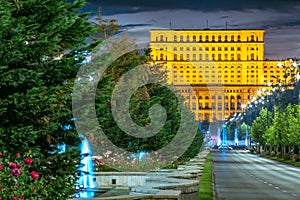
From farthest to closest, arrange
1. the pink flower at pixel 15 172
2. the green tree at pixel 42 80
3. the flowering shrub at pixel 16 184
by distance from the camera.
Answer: the green tree at pixel 42 80, the pink flower at pixel 15 172, the flowering shrub at pixel 16 184

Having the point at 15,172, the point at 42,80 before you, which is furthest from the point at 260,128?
the point at 15,172

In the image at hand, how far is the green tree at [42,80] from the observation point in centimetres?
1503

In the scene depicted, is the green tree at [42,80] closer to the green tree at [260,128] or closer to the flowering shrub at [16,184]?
the flowering shrub at [16,184]

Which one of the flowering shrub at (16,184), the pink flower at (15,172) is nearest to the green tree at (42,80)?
the flowering shrub at (16,184)

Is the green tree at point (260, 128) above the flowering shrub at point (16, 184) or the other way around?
above

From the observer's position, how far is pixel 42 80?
1583 centimetres

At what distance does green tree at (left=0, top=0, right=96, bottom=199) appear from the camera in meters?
15.0

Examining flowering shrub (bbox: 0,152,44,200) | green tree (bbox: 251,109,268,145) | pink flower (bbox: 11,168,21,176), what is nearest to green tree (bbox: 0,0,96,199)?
flowering shrub (bbox: 0,152,44,200)

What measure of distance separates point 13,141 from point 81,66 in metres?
2.46

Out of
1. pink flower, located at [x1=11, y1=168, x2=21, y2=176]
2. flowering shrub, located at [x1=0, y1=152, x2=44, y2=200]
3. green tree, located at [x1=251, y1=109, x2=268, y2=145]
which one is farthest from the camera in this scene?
green tree, located at [x1=251, y1=109, x2=268, y2=145]

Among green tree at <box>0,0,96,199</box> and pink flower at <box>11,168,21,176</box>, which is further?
green tree at <box>0,0,96,199</box>

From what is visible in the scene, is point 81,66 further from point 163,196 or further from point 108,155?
point 108,155

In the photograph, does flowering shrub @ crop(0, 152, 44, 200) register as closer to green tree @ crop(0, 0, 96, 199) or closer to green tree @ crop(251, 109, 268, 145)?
green tree @ crop(0, 0, 96, 199)

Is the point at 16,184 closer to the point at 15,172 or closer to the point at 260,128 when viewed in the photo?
the point at 15,172
